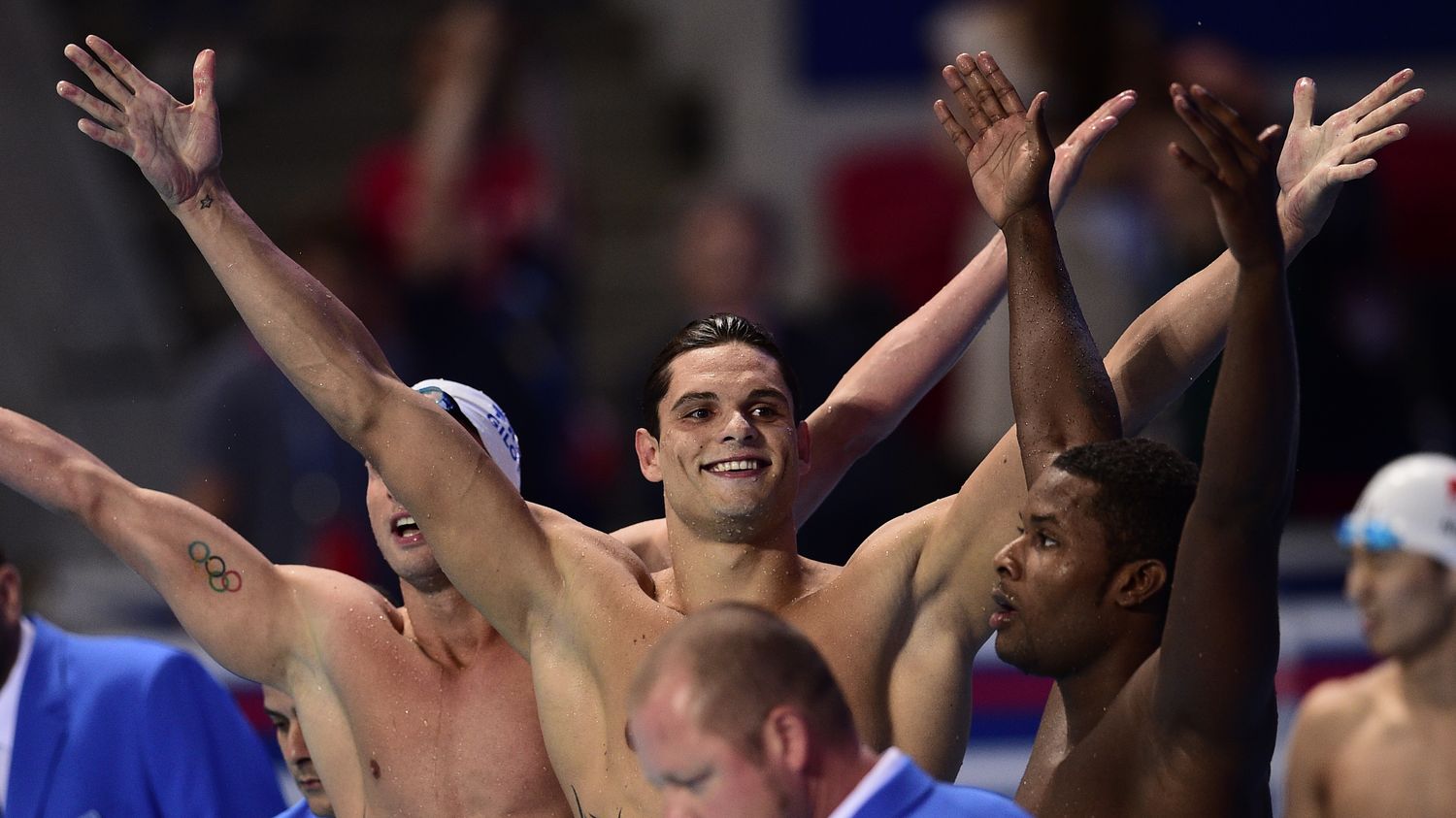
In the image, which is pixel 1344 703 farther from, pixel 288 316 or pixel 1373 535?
pixel 288 316

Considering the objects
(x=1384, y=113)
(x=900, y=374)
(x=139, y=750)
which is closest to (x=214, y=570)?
(x=139, y=750)

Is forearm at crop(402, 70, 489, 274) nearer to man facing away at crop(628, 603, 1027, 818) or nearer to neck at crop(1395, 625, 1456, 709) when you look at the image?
neck at crop(1395, 625, 1456, 709)

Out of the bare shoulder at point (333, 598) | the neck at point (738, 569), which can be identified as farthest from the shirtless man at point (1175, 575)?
the bare shoulder at point (333, 598)

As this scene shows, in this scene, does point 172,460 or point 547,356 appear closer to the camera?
point 547,356

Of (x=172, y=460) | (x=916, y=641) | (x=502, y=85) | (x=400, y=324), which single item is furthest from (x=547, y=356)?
(x=916, y=641)

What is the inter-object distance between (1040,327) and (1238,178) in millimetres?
926

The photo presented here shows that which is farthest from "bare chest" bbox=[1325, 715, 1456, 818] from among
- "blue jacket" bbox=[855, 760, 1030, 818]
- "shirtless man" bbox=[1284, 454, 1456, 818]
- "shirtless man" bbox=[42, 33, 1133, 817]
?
"blue jacket" bbox=[855, 760, 1030, 818]

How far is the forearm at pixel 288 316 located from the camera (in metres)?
4.35

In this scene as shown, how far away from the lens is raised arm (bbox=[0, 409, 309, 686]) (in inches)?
197

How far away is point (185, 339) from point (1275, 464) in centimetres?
826

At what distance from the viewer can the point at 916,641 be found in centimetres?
452

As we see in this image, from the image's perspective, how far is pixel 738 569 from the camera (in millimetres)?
4543

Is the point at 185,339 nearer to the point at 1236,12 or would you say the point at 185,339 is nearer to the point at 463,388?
the point at 1236,12

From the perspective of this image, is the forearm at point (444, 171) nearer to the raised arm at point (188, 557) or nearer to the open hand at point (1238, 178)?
the raised arm at point (188, 557)
